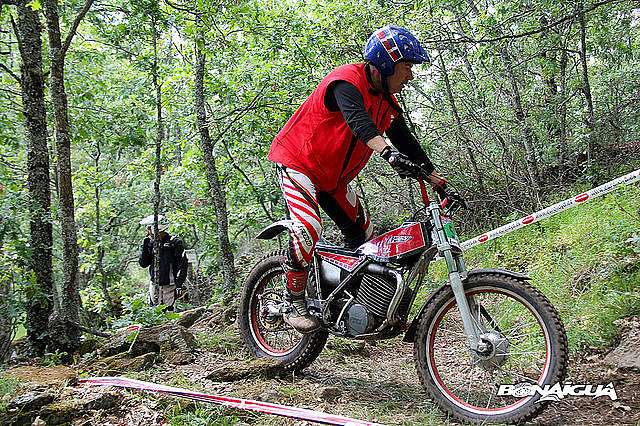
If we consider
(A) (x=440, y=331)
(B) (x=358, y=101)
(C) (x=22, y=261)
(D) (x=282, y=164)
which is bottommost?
(A) (x=440, y=331)

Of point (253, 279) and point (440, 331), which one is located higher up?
point (253, 279)

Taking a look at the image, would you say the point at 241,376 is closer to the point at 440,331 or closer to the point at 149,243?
the point at 440,331

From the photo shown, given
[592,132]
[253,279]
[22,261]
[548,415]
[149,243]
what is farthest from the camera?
[149,243]

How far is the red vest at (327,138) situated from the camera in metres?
3.24

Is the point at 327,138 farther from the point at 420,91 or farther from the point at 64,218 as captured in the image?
the point at 420,91

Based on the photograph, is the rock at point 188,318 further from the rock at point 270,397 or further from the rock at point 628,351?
the rock at point 628,351

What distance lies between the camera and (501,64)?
7.54 meters

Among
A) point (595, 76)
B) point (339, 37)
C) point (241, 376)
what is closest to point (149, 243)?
point (339, 37)

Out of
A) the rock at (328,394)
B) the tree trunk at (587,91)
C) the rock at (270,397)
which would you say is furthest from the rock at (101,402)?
the tree trunk at (587,91)

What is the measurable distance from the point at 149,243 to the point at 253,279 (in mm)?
5707

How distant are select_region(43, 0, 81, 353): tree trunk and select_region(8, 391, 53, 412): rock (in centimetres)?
206

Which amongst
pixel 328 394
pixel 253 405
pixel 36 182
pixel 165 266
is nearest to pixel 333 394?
pixel 328 394

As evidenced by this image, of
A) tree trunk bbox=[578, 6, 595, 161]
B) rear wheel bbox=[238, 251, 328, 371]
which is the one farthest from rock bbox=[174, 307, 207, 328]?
tree trunk bbox=[578, 6, 595, 161]

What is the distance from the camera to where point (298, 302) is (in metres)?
3.59
